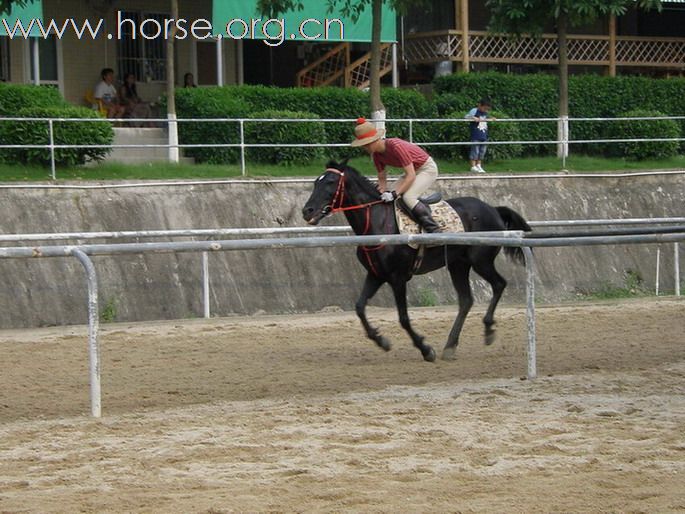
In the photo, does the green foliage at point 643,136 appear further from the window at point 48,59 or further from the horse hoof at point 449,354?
the horse hoof at point 449,354

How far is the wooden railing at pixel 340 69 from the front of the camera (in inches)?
1192

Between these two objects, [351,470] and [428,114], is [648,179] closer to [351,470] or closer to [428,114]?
[428,114]

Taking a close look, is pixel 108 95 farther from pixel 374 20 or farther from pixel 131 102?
pixel 374 20

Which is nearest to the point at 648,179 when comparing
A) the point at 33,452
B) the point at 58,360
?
the point at 58,360

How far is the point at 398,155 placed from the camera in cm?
1244

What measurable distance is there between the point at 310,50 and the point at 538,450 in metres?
25.6

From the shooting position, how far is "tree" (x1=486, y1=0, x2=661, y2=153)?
2644 centimetres

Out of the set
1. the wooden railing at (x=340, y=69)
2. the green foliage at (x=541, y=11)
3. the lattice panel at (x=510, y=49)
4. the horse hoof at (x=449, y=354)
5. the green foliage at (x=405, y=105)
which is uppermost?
the green foliage at (x=541, y=11)

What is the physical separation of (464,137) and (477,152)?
109 cm

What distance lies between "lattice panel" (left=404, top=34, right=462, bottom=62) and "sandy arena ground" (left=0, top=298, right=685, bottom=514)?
17929mm

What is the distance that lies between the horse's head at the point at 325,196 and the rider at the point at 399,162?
42 centimetres

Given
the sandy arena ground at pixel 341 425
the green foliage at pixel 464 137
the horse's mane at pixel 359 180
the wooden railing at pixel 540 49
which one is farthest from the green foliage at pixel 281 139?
the horse's mane at pixel 359 180

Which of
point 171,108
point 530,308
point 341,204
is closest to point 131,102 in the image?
point 171,108

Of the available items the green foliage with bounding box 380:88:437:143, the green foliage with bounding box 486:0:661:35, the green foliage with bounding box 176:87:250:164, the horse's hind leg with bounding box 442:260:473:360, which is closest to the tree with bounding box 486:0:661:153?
the green foliage with bounding box 486:0:661:35
